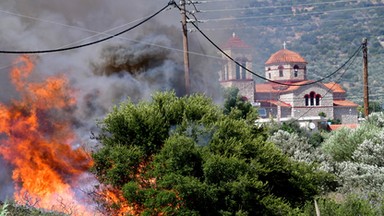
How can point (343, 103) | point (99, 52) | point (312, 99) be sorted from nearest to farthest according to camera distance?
point (99, 52) < point (312, 99) < point (343, 103)

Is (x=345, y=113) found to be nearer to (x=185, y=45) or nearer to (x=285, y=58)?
(x=285, y=58)

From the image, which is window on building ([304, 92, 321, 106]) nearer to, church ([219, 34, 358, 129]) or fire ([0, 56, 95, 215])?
church ([219, 34, 358, 129])

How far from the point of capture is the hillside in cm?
14650

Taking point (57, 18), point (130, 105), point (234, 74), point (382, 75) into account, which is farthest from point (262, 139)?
point (382, 75)

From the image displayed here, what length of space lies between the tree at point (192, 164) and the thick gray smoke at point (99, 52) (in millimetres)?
6740

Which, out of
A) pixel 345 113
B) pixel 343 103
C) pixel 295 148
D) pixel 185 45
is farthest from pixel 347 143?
pixel 343 103

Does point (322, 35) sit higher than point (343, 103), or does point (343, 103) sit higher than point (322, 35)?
point (322, 35)

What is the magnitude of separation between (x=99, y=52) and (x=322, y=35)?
148119 mm

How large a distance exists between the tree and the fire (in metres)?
2.62

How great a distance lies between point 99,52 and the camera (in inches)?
1415

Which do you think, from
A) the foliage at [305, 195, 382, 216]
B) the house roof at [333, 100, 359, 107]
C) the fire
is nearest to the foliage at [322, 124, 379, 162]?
the fire

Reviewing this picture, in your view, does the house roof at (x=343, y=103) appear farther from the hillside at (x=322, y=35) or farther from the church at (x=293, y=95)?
the hillside at (x=322, y=35)

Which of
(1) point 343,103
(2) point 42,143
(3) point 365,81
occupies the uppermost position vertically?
(3) point 365,81

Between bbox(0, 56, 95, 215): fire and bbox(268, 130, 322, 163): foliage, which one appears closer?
bbox(0, 56, 95, 215): fire
